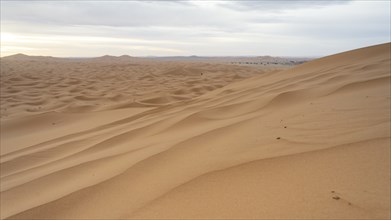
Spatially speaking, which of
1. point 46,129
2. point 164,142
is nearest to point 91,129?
point 46,129

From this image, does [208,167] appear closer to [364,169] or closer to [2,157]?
[364,169]

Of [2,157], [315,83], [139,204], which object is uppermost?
[315,83]

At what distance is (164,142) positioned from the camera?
2.44 meters

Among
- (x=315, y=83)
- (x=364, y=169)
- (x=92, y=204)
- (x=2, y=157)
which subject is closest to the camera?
(x=364, y=169)

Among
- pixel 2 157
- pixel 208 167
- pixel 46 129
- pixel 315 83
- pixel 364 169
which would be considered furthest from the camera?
pixel 46 129

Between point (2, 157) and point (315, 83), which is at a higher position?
point (315, 83)

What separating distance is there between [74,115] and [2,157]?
1.70m

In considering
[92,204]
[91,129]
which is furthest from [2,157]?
[92,204]

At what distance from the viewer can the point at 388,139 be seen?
170 centimetres

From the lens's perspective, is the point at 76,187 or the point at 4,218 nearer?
the point at 4,218

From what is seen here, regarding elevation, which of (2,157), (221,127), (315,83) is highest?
(315,83)

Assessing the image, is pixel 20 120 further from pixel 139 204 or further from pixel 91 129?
pixel 139 204

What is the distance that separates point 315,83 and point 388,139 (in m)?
1.96

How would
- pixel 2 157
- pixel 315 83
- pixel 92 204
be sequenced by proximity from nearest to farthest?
pixel 92 204, pixel 2 157, pixel 315 83
